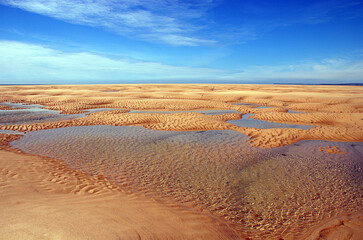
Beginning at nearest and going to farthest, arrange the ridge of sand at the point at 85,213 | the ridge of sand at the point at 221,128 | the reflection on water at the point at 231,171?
the ridge of sand at the point at 85,213 → the reflection on water at the point at 231,171 → the ridge of sand at the point at 221,128

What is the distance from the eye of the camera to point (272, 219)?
4.17 metres

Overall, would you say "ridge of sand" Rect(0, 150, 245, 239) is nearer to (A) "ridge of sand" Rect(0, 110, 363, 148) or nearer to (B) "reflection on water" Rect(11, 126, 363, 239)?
(B) "reflection on water" Rect(11, 126, 363, 239)

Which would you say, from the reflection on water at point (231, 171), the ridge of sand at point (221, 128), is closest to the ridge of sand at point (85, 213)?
the reflection on water at point (231, 171)

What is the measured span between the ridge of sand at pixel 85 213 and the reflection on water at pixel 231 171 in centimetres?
56

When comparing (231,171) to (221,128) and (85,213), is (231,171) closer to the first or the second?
(85,213)

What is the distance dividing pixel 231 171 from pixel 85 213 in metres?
4.15

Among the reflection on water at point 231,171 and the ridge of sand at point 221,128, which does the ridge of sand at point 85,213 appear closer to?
the reflection on water at point 231,171

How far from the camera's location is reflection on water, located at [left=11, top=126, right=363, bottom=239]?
14.6 feet

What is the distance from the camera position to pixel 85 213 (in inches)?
149

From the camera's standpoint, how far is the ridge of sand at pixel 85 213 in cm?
324

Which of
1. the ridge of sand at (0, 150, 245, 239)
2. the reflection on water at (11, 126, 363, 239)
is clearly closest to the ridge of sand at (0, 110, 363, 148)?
the reflection on water at (11, 126, 363, 239)

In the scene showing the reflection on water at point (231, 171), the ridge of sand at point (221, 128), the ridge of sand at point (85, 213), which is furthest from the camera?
the ridge of sand at point (221, 128)

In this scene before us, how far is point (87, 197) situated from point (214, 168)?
3679 mm

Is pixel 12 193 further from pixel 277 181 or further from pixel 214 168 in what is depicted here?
pixel 277 181
